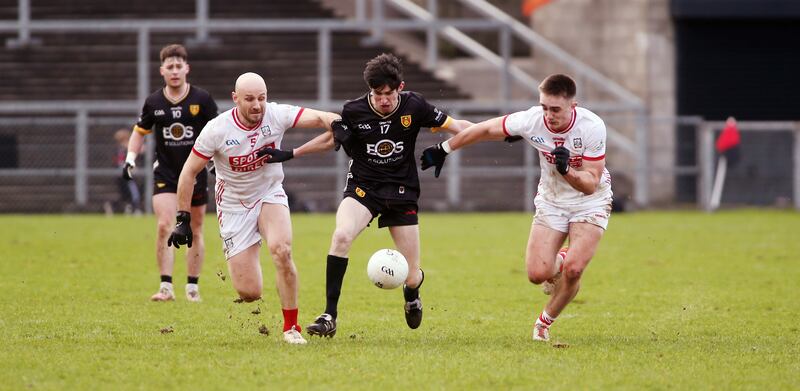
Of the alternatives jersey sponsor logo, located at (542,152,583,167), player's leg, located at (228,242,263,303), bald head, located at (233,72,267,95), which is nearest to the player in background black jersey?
bald head, located at (233,72,267,95)

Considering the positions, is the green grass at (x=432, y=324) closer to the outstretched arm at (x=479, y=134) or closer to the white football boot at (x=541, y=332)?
the white football boot at (x=541, y=332)

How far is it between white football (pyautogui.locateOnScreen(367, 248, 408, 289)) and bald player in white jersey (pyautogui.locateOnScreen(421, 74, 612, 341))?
743 mm

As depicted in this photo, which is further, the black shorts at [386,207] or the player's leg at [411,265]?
the player's leg at [411,265]

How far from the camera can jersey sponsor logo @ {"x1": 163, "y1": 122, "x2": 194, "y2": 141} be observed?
12219 mm

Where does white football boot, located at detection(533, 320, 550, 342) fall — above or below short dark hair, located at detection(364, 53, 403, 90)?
below

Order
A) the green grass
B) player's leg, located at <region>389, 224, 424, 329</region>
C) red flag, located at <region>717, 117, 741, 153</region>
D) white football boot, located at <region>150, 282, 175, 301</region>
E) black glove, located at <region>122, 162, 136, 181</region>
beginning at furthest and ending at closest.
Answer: red flag, located at <region>717, 117, 741, 153</region> < white football boot, located at <region>150, 282, 175, 301</region> < black glove, located at <region>122, 162, 136, 181</region> < player's leg, located at <region>389, 224, 424, 329</region> < the green grass

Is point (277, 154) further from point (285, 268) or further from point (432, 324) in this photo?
point (432, 324)

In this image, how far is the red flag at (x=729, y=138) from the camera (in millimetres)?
28006

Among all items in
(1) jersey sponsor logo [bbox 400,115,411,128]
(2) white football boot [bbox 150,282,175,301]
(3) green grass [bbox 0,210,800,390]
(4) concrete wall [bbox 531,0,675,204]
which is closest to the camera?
(3) green grass [bbox 0,210,800,390]

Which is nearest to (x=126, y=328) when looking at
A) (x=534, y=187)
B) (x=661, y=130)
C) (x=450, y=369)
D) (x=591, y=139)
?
(x=450, y=369)

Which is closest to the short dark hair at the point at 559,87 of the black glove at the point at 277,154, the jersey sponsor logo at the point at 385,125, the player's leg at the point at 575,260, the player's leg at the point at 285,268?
the player's leg at the point at 575,260

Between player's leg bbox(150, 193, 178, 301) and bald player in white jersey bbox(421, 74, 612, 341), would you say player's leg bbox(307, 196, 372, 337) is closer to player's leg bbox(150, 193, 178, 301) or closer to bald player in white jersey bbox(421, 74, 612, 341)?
bald player in white jersey bbox(421, 74, 612, 341)

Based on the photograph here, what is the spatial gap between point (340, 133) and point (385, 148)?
435 millimetres

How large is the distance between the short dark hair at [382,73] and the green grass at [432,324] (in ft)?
6.06
